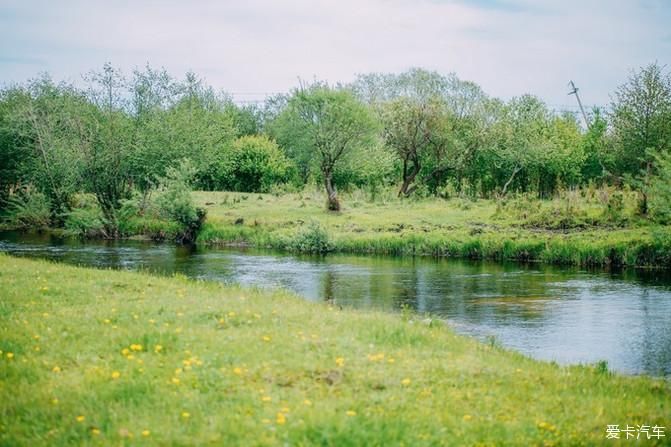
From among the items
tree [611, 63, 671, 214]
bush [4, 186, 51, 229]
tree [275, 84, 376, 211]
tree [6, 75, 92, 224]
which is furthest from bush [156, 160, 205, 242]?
tree [611, 63, 671, 214]

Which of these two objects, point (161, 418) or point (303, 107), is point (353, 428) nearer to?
point (161, 418)

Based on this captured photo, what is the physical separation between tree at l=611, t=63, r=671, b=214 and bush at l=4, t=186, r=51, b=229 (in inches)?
1781

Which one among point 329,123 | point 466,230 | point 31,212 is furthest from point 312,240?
point 31,212

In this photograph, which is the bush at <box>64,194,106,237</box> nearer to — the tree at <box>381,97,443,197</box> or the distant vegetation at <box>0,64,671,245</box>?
the distant vegetation at <box>0,64,671,245</box>

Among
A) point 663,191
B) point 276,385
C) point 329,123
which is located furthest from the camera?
point 329,123

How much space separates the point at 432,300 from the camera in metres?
24.8

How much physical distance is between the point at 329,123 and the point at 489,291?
26.6 metres

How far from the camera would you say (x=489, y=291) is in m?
26.6

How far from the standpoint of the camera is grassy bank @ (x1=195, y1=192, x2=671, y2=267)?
1348 inches

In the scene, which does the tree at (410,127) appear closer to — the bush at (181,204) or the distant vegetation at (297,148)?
the distant vegetation at (297,148)

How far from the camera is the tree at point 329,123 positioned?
49688mm

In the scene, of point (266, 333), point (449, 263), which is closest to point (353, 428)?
point (266, 333)

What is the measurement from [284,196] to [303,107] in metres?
13.2

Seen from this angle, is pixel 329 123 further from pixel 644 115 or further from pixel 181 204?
pixel 644 115
